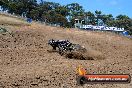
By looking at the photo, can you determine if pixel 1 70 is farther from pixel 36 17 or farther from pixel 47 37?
pixel 36 17

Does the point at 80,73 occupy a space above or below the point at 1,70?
above

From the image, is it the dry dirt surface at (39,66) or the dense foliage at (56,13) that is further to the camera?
the dense foliage at (56,13)

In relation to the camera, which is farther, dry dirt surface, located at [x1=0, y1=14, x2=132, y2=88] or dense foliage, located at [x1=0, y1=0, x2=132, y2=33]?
dense foliage, located at [x1=0, y1=0, x2=132, y2=33]

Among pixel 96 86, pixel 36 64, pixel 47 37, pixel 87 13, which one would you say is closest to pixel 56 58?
pixel 36 64

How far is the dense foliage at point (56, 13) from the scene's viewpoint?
10556cm

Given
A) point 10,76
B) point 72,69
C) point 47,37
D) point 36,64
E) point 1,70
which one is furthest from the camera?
point 47,37

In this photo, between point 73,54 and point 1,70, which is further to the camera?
point 73,54

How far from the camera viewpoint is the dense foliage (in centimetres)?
10556

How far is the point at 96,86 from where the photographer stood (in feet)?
57.3

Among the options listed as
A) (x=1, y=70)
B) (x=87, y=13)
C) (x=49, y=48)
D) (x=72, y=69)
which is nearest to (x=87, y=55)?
(x=49, y=48)

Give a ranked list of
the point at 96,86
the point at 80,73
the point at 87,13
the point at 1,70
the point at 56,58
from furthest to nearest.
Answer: the point at 87,13, the point at 56,58, the point at 1,70, the point at 96,86, the point at 80,73

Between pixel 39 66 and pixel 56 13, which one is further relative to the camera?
pixel 56 13

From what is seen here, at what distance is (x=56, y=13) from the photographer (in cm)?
11888

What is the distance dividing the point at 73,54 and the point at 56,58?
5.90 ft
